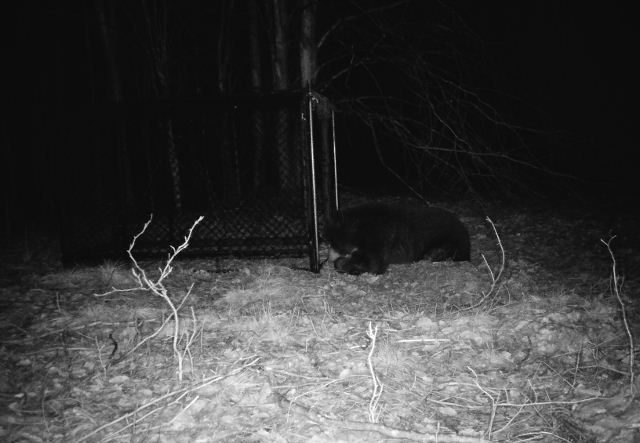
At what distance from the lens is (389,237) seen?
15.6ft

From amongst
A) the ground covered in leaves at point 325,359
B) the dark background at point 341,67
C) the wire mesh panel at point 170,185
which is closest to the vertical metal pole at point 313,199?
the wire mesh panel at point 170,185

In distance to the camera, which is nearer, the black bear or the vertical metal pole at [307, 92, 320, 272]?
the vertical metal pole at [307, 92, 320, 272]

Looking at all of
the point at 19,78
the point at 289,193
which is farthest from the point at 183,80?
the point at 289,193

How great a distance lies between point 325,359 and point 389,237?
7.74 feet

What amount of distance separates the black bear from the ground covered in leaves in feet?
1.09

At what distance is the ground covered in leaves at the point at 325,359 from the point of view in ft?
6.38

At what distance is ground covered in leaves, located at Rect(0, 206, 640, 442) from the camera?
194 cm

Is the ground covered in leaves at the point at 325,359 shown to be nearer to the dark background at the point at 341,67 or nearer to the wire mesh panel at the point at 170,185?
the wire mesh panel at the point at 170,185

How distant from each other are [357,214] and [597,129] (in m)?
11.2

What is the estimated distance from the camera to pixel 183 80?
513 inches

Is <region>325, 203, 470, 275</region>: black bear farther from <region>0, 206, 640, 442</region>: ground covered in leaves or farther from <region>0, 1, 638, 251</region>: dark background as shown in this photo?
<region>0, 1, 638, 251</region>: dark background

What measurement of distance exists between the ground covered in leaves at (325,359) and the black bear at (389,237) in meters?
0.33

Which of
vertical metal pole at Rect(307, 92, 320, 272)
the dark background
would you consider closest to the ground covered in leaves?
vertical metal pole at Rect(307, 92, 320, 272)

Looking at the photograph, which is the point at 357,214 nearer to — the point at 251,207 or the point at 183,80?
the point at 251,207
